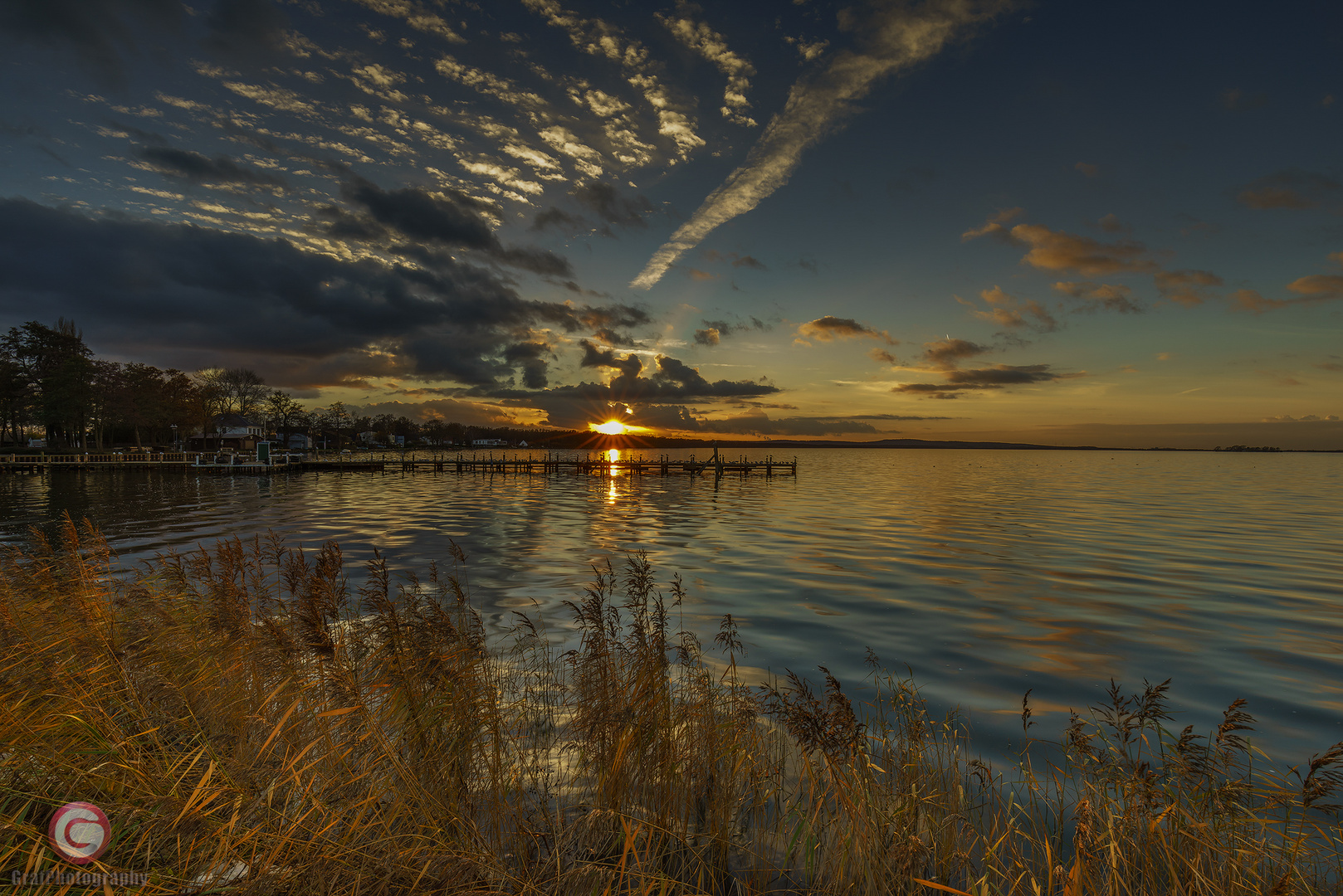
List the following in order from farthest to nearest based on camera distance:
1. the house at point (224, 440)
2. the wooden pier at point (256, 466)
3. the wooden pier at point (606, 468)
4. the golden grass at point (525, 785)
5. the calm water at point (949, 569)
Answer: the house at point (224, 440), the wooden pier at point (606, 468), the wooden pier at point (256, 466), the calm water at point (949, 569), the golden grass at point (525, 785)

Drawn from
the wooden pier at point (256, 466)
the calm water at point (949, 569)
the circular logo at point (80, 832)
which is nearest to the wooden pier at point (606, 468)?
the wooden pier at point (256, 466)

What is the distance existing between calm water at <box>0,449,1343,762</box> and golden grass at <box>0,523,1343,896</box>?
355 centimetres

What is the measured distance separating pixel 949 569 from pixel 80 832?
77.6 feet

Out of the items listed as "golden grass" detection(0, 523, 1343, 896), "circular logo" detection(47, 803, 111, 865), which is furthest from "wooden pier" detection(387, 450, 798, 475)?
"circular logo" detection(47, 803, 111, 865)

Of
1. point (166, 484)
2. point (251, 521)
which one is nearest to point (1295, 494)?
point (251, 521)

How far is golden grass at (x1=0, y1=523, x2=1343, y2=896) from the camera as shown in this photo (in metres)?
4.08

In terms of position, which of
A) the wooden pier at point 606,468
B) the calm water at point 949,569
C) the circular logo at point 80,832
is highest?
the circular logo at point 80,832

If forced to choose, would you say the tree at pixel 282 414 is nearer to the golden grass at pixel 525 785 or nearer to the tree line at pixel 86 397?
the tree line at pixel 86 397

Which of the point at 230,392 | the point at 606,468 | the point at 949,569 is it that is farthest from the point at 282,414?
the point at 949,569

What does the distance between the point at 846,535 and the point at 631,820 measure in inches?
1084

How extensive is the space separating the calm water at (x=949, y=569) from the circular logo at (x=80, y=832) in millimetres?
10380

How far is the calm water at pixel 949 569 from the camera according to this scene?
1194 centimetres

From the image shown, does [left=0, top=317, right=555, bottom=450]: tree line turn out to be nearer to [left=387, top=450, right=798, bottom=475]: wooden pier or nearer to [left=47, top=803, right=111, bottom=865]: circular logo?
[left=387, top=450, right=798, bottom=475]: wooden pier

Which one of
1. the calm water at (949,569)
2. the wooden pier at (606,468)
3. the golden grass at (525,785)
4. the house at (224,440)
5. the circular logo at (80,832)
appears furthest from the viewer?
the house at (224,440)
